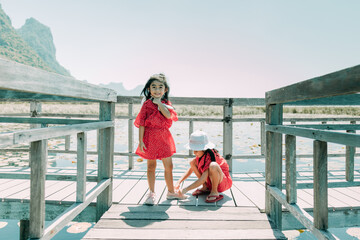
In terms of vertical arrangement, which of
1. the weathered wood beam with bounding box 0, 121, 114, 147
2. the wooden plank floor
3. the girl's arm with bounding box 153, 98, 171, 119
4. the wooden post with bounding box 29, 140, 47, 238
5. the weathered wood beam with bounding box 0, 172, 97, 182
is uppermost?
the girl's arm with bounding box 153, 98, 171, 119

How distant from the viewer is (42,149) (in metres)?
1.15

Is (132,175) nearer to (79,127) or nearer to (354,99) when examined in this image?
(79,127)

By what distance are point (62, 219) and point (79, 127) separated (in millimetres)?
568

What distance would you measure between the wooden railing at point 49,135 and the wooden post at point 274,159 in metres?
1.40

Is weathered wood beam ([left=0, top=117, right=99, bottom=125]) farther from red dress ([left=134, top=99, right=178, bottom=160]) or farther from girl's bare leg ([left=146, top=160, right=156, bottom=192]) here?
girl's bare leg ([left=146, top=160, right=156, bottom=192])

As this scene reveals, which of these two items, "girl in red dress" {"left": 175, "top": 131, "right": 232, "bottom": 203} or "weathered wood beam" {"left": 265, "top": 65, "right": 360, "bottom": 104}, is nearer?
"weathered wood beam" {"left": 265, "top": 65, "right": 360, "bottom": 104}

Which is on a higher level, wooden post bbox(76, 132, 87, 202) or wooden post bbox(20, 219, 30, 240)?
wooden post bbox(76, 132, 87, 202)

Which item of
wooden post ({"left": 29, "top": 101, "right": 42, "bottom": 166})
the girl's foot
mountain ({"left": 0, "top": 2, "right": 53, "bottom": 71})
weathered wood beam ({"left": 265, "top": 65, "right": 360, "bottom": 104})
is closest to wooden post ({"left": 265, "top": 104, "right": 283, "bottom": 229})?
weathered wood beam ({"left": 265, "top": 65, "right": 360, "bottom": 104})

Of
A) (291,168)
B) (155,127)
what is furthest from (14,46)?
(291,168)

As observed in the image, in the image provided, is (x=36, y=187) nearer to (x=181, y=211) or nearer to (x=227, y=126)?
(x=181, y=211)

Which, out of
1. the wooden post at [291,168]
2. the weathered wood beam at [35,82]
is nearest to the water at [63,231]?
the weathered wood beam at [35,82]

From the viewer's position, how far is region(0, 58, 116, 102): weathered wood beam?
2.79ft

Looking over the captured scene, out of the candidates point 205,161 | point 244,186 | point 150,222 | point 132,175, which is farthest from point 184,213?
point 132,175

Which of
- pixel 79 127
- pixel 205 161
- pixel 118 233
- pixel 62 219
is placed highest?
pixel 79 127
